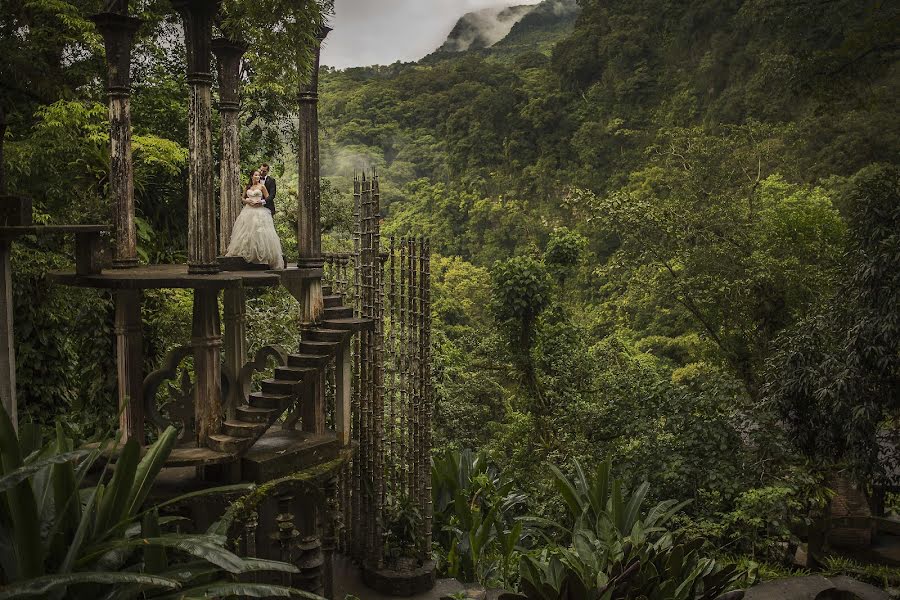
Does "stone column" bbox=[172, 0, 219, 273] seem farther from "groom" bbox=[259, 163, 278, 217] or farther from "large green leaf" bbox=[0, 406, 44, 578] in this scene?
"large green leaf" bbox=[0, 406, 44, 578]

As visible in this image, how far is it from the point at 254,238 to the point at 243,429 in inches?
60.2

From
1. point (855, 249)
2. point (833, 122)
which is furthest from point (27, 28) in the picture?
point (833, 122)

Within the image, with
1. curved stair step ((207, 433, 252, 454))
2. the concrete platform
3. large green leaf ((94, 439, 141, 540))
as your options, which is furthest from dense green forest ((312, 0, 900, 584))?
large green leaf ((94, 439, 141, 540))

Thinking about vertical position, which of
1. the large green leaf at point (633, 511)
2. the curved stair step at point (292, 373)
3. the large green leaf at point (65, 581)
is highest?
the curved stair step at point (292, 373)

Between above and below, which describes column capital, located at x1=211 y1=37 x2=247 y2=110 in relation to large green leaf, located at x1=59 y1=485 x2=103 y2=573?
above

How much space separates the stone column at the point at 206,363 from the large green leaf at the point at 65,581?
2.20m

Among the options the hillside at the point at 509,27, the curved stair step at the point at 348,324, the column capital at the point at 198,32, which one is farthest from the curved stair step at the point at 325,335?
the hillside at the point at 509,27

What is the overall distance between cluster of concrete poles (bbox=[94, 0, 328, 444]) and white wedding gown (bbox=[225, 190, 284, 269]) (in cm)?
27

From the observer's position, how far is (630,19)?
2745 cm

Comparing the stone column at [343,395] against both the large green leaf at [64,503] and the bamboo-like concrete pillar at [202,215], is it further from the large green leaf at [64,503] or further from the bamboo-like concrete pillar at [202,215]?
the large green leaf at [64,503]

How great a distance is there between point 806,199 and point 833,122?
218 inches

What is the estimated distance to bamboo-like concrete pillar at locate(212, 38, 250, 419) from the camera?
613cm

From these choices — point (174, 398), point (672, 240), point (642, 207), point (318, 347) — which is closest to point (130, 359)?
point (174, 398)

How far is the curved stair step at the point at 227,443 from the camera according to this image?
16.1 ft
